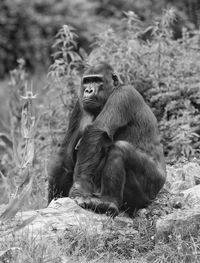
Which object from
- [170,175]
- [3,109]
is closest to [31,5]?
[3,109]

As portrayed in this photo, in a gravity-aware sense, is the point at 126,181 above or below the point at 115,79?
below

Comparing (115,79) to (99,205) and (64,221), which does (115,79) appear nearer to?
(99,205)

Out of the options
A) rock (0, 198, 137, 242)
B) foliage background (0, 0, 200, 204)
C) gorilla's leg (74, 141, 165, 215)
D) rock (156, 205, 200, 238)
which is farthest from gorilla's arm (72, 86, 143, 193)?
foliage background (0, 0, 200, 204)

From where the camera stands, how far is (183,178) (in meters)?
6.62

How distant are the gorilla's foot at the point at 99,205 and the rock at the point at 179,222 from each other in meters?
0.68

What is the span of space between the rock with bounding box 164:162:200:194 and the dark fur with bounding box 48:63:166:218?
672mm

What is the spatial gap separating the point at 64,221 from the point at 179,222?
981 mm

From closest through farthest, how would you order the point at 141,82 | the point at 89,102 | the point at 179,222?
the point at 179,222 < the point at 89,102 < the point at 141,82

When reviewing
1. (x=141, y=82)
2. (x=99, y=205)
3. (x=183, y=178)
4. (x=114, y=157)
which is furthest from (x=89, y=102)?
(x=141, y=82)

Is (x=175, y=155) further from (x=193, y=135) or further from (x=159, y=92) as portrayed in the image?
(x=159, y=92)

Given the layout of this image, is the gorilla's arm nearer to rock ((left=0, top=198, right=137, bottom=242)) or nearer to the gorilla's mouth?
the gorilla's mouth

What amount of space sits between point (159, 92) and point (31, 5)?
7.32 meters

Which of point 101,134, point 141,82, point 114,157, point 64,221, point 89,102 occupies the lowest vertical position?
point 64,221

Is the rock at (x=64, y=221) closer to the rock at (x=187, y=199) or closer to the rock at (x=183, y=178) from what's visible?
the rock at (x=187, y=199)
